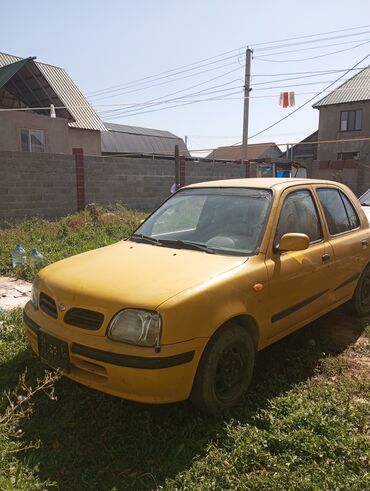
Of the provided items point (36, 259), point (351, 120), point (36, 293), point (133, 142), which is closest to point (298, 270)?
point (36, 293)

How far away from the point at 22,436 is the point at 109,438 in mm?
557

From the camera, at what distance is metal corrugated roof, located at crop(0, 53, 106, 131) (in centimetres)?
1848

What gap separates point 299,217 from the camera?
3885mm

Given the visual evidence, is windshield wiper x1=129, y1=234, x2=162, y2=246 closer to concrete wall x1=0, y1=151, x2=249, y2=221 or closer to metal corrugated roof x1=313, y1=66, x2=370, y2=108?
concrete wall x1=0, y1=151, x2=249, y2=221

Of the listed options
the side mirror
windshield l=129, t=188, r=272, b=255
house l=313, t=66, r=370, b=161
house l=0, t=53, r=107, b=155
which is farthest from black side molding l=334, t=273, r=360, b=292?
house l=313, t=66, r=370, b=161

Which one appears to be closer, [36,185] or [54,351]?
[54,351]

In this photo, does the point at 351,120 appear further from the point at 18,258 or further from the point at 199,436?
the point at 199,436

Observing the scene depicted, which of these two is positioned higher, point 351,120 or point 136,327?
point 351,120

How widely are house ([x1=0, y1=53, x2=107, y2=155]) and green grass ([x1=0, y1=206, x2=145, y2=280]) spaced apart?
628 centimetres

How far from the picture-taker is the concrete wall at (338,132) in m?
33.8

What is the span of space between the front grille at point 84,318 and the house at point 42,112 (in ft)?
43.6

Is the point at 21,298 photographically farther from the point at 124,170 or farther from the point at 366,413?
the point at 124,170

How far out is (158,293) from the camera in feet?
8.91

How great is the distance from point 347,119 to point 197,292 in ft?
119
